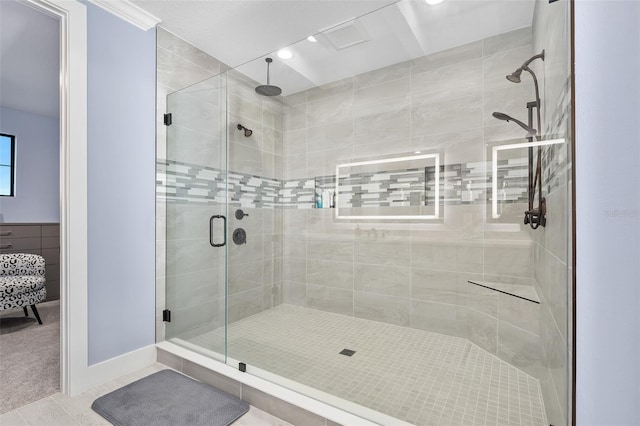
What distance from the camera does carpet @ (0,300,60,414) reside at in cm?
177

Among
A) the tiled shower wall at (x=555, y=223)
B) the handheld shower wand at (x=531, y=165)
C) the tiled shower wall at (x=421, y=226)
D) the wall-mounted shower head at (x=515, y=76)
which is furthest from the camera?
the tiled shower wall at (x=421, y=226)

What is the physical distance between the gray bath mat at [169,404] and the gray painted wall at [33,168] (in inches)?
149

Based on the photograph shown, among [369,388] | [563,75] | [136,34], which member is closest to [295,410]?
[369,388]

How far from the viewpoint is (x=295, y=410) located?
1492 millimetres

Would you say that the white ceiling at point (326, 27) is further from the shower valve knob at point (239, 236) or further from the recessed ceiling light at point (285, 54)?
the shower valve knob at point (239, 236)

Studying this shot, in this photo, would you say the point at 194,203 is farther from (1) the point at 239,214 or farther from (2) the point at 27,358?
(2) the point at 27,358

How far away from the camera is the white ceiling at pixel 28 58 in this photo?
2278mm

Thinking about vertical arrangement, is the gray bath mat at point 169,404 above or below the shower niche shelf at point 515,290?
below

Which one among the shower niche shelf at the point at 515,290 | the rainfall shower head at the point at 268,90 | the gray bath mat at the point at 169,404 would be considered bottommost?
the gray bath mat at the point at 169,404

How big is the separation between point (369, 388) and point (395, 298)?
61 cm

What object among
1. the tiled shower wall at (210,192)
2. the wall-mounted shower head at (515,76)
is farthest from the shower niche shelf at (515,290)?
the tiled shower wall at (210,192)

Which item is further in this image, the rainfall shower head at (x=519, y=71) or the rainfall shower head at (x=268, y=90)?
the rainfall shower head at (x=268, y=90)

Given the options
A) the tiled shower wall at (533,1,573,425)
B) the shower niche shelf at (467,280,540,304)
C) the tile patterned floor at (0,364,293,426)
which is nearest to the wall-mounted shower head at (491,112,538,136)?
the tiled shower wall at (533,1,573,425)

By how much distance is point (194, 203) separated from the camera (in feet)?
7.59
